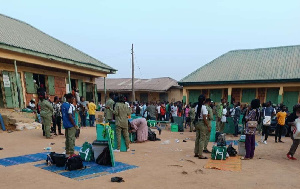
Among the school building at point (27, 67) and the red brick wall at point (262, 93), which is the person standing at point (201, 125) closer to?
the school building at point (27, 67)

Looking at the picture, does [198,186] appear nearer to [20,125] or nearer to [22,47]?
[20,125]

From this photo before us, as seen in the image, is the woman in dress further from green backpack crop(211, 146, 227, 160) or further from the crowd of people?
green backpack crop(211, 146, 227, 160)

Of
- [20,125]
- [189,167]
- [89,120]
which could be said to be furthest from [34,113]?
[189,167]

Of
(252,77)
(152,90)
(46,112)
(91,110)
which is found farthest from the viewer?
(152,90)

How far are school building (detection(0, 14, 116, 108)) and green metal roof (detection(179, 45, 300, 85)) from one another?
10476mm

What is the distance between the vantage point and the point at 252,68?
20.7 metres

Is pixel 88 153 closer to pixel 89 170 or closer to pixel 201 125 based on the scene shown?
pixel 89 170

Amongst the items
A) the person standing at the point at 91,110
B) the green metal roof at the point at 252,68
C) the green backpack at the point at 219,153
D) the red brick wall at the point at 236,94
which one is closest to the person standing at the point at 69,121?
the green backpack at the point at 219,153

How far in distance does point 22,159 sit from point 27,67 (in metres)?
9.44

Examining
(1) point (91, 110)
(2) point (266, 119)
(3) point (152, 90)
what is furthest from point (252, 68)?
(1) point (91, 110)

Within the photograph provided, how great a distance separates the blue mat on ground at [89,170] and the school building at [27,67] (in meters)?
8.81

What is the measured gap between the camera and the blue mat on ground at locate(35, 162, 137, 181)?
16.0ft

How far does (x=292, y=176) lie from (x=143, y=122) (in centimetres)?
552

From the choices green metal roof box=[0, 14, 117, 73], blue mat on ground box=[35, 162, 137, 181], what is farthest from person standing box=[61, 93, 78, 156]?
green metal roof box=[0, 14, 117, 73]
